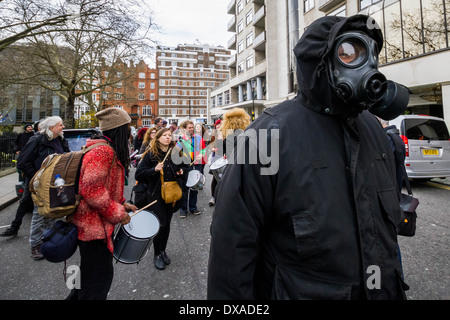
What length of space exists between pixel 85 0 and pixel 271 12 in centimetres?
2716

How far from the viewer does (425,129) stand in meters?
7.24

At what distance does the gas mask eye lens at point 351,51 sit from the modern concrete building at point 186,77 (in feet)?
254

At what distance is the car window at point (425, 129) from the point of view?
7076 millimetres

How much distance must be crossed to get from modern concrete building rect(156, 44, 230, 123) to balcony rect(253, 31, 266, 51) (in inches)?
1812

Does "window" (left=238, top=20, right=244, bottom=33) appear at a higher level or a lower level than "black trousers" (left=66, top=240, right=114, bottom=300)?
higher

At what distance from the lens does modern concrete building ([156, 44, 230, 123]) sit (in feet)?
261

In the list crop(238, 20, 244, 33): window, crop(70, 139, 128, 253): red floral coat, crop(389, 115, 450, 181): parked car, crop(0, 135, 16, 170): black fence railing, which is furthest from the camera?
crop(238, 20, 244, 33): window

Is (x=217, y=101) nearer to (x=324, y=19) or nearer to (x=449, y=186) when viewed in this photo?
(x=449, y=186)

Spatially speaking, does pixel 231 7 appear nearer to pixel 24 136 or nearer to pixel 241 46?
pixel 241 46

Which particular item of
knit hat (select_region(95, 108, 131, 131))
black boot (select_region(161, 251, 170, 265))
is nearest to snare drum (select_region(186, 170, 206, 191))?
black boot (select_region(161, 251, 170, 265))

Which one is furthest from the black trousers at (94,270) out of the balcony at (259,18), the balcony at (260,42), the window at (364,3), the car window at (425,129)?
the balcony at (259,18)

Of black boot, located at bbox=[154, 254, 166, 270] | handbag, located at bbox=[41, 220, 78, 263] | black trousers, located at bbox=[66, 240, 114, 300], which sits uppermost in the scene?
handbag, located at bbox=[41, 220, 78, 263]

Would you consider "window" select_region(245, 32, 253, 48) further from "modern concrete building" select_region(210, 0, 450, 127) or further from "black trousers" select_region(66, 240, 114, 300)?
"black trousers" select_region(66, 240, 114, 300)

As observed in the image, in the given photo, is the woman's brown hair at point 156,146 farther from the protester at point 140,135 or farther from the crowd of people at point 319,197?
the protester at point 140,135
